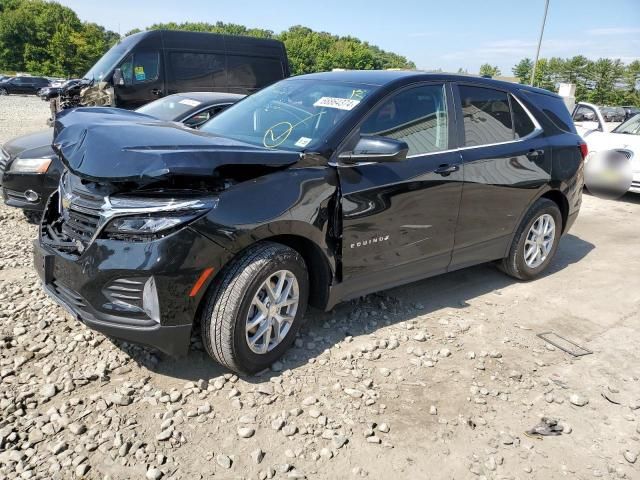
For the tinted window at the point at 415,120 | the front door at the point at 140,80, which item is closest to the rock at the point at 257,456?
the tinted window at the point at 415,120

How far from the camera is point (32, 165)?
512 centimetres

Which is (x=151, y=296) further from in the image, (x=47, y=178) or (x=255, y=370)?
(x=47, y=178)

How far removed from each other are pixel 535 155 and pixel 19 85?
41012 millimetres

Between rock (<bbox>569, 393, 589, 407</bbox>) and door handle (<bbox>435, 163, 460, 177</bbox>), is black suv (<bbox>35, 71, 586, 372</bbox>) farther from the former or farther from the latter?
rock (<bbox>569, 393, 589, 407</bbox>)

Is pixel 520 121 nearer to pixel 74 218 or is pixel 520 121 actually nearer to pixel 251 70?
pixel 74 218

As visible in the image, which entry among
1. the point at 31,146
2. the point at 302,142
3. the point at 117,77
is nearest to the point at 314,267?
the point at 302,142

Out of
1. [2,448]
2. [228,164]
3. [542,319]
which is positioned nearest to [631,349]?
[542,319]

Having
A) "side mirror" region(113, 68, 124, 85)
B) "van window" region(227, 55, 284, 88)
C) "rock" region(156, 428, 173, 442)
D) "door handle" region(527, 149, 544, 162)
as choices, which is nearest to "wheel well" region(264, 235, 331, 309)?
"rock" region(156, 428, 173, 442)

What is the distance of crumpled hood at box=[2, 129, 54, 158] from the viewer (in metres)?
5.17

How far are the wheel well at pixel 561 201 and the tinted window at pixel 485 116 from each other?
0.84 m

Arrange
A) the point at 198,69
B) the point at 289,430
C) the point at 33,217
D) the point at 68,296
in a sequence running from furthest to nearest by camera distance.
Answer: the point at 198,69
the point at 33,217
the point at 68,296
the point at 289,430

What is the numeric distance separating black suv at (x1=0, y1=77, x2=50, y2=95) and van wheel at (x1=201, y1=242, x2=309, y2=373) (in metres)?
40.3

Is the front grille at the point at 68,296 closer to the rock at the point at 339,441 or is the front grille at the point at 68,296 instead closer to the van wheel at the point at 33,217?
the rock at the point at 339,441

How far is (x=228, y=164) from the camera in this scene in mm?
2602
